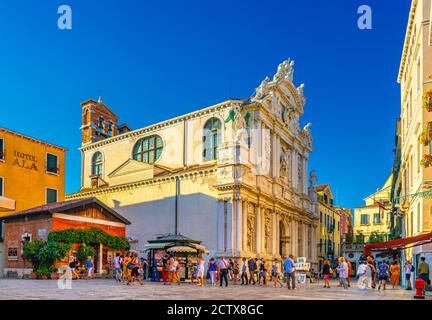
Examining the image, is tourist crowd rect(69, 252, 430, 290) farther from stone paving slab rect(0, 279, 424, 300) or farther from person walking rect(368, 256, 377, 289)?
stone paving slab rect(0, 279, 424, 300)

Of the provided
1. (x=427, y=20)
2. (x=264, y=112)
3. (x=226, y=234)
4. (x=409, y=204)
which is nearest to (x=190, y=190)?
(x=226, y=234)

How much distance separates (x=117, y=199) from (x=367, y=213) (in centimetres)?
4438

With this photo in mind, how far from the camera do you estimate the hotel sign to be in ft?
129

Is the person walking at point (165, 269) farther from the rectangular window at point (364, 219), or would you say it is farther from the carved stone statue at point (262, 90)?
the rectangular window at point (364, 219)

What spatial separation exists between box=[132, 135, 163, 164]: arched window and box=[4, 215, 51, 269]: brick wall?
58.2ft

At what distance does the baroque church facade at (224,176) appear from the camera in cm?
3869

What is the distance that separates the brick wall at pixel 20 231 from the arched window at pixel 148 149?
17.7 m

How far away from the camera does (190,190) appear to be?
40750mm

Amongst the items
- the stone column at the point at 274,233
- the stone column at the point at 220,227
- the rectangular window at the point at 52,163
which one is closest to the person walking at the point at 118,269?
the stone column at the point at 220,227

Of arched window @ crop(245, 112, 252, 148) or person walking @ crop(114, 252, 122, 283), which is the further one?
arched window @ crop(245, 112, 252, 148)

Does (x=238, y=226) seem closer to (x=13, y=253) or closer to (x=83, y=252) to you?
(x=83, y=252)

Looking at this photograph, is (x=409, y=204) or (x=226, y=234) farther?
(x=226, y=234)

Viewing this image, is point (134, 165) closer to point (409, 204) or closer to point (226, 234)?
point (226, 234)

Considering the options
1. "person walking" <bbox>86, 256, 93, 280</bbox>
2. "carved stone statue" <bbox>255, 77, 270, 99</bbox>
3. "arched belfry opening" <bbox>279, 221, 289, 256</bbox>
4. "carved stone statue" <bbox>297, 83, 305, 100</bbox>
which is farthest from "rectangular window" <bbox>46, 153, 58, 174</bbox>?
"carved stone statue" <bbox>297, 83, 305, 100</bbox>
